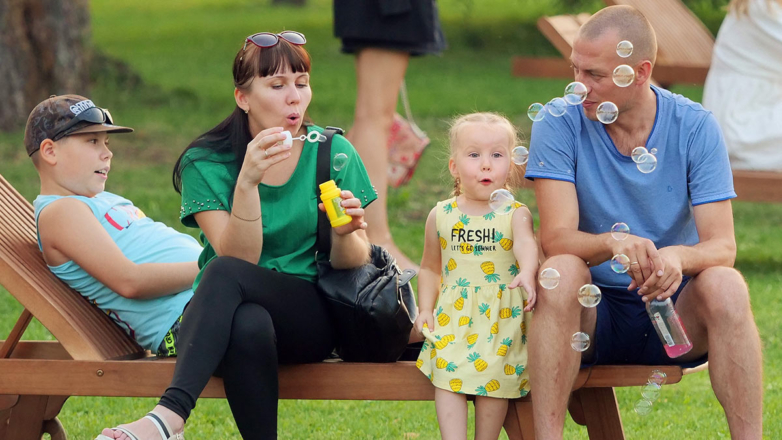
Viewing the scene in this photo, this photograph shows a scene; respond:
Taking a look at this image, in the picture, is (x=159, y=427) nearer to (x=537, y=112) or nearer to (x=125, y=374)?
(x=125, y=374)

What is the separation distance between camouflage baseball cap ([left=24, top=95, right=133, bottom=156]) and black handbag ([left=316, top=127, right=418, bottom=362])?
2.50 feet

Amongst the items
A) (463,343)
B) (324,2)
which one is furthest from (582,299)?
(324,2)

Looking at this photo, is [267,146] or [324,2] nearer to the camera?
[267,146]

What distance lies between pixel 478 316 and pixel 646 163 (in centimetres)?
66

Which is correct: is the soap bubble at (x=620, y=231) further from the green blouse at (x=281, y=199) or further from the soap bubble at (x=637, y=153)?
the green blouse at (x=281, y=199)

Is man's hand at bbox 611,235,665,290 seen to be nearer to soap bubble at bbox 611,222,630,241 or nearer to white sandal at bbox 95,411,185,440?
soap bubble at bbox 611,222,630,241

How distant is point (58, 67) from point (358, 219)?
8248mm

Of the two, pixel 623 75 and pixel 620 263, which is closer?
pixel 620 263

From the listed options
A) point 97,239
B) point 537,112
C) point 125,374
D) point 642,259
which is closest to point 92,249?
point 97,239

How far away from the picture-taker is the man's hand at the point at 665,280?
302 cm

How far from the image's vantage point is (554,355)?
3072mm

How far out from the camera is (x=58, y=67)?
10.7 metres

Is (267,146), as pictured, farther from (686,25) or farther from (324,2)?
(324,2)

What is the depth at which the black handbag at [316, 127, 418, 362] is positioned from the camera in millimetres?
3314
